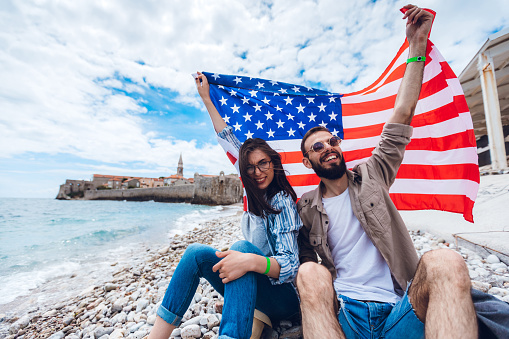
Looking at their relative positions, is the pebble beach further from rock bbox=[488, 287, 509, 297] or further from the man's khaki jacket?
the man's khaki jacket

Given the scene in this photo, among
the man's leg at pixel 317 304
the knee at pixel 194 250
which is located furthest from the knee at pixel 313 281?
the knee at pixel 194 250

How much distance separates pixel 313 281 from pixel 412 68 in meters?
1.99

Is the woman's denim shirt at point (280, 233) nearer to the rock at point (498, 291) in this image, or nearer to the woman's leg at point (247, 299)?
the woman's leg at point (247, 299)

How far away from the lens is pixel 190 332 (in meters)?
1.96

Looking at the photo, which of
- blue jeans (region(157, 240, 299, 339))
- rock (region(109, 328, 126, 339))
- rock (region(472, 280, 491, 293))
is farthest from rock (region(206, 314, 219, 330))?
rock (region(472, 280, 491, 293))

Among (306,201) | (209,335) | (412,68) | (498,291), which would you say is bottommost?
(209,335)

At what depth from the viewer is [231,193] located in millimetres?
37594

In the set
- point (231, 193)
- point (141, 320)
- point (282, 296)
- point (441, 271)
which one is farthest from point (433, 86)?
point (231, 193)

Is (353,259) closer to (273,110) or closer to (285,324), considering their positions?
(285,324)

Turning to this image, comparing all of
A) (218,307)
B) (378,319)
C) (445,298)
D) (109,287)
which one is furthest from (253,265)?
(109,287)

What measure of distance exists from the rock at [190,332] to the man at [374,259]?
1.12 m

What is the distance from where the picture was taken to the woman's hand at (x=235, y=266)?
1.38m

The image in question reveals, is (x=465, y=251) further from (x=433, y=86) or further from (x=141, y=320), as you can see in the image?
(x=141, y=320)

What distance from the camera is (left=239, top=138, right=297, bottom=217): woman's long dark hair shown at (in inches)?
70.7
